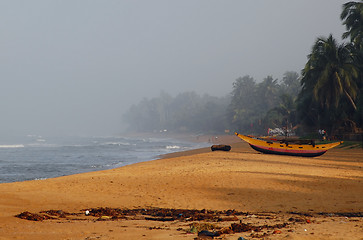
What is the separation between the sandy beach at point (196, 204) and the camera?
709cm

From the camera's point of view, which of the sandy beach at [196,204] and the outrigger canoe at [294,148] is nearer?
the sandy beach at [196,204]

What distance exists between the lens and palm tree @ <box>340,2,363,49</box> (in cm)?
4397

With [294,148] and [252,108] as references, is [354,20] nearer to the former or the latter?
[294,148]

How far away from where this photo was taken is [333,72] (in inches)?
1660

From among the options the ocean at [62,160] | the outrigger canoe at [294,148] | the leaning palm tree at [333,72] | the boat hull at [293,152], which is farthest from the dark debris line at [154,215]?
the leaning palm tree at [333,72]

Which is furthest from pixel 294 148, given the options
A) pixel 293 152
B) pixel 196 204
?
pixel 196 204

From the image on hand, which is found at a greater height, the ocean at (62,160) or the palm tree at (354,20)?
the palm tree at (354,20)

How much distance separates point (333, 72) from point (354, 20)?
9326 millimetres

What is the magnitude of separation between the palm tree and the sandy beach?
3064cm

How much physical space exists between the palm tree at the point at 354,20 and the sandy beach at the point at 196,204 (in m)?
30.6

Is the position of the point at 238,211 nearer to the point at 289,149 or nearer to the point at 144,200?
the point at 144,200

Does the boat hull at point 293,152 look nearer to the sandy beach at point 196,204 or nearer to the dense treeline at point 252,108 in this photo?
the sandy beach at point 196,204

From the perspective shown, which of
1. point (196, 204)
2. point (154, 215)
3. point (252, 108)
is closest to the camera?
point (154, 215)

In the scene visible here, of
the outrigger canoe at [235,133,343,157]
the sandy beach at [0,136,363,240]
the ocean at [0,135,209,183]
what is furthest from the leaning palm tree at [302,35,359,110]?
the sandy beach at [0,136,363,240]
